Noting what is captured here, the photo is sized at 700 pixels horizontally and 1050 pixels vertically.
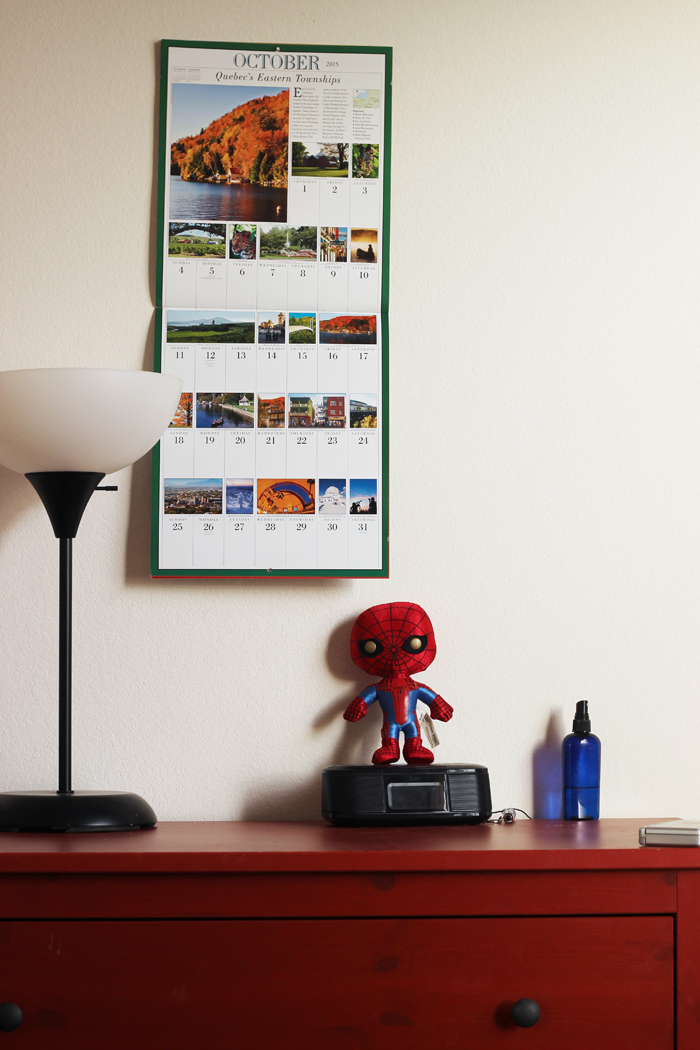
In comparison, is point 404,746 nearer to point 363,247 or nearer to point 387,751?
point 387,751

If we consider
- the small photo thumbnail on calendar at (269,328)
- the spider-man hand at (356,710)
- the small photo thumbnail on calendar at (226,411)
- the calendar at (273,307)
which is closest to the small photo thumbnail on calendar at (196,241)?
the calendar at (273,307)

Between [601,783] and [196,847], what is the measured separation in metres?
0.72

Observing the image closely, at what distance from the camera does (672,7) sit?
5.05ft

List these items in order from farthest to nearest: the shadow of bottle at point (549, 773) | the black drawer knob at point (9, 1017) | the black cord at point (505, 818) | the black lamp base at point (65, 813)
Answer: the shadow of bottle at point (549, 773)
the black cord at point (505, 818)
the black lamp base at point (65, 813)
the black drawer knob at point (9, 1017)

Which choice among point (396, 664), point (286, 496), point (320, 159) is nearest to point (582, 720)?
point (396, 664)

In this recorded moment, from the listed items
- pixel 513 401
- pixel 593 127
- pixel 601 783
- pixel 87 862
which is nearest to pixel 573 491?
pixel 513 401

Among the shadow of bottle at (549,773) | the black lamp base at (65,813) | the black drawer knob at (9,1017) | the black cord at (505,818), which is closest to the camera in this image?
the black drawer knob at (9,1017)

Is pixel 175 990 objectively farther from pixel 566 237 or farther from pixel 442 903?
pixel 566 237

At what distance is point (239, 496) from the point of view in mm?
1431

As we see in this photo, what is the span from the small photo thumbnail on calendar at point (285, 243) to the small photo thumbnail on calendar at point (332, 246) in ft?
0.05

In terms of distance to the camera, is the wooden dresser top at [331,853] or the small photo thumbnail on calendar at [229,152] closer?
the wooden dresser top at [331,853]

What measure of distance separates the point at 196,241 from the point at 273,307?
0.17m

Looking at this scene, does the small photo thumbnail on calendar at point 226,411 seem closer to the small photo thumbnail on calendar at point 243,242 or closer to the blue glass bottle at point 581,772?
the small photo thumbnail on calendar at point 243,242

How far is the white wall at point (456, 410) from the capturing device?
4.64ft
